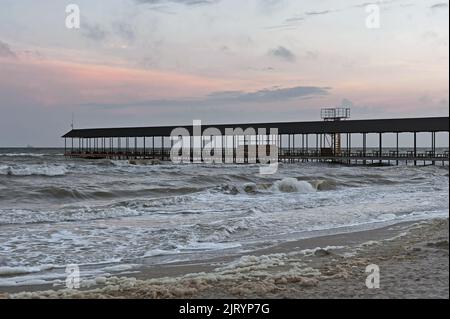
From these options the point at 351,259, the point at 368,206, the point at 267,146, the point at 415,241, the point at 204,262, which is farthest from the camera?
the point at 267,146

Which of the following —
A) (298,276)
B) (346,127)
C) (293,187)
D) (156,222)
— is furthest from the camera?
(346,127)

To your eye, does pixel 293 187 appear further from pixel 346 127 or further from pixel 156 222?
pixel 346 127

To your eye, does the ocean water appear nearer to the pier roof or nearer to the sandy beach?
the sandy beach

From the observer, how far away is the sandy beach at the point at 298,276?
5805 millimetres

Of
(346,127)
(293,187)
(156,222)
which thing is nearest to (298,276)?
(156,222)

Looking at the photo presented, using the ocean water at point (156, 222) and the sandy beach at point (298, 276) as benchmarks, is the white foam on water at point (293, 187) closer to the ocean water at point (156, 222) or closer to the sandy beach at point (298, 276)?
the ocean water at point (156, 222)

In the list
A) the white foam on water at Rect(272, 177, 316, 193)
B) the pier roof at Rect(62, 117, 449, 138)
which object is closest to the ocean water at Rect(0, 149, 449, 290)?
the white foam on water at Rect(272, 177, 316, 193)

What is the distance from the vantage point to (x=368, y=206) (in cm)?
1719

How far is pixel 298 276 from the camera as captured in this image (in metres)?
6.66

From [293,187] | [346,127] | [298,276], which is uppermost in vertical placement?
[346,127]

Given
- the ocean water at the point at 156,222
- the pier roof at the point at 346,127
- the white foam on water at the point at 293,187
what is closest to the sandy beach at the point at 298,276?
the ocean water at the point at 156,222
